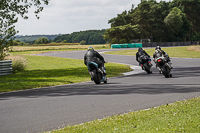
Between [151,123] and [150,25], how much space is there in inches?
3794

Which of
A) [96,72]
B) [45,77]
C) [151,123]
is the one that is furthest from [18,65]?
[151,123]

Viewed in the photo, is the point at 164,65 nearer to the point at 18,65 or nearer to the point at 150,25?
the point at 18,65

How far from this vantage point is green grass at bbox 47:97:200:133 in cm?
582

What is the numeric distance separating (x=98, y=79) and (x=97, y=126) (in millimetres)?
8079

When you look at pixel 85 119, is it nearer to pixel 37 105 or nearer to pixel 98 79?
pixel 37 105

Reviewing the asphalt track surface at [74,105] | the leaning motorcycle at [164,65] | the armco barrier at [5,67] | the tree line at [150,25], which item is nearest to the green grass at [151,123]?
the asphalt track surface at [74,105]

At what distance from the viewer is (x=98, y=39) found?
173750 millimetres

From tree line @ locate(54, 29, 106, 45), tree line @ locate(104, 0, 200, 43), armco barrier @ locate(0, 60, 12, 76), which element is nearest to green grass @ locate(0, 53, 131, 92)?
armco barrier @ locate(0, 60, 12, 76)

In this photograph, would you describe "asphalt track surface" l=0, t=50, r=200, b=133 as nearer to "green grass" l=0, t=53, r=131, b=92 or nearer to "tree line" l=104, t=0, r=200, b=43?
"green grass" l=0, t=53, r=131, b=92

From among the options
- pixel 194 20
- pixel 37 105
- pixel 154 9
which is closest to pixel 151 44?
pixel 154 9

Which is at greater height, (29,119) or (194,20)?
(194,20)

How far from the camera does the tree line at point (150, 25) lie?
3553 inches

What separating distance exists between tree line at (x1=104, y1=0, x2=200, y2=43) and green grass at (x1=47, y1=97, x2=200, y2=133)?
265 feet

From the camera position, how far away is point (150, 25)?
100375 millimetres
